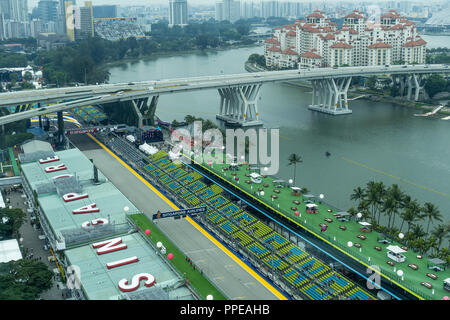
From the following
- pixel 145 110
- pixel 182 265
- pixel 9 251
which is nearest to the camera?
pixel 182 265

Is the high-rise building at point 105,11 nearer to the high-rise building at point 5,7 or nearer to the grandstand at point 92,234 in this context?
the high-rise building at point 5,7

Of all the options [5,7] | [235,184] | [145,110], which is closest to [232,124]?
[145,110]

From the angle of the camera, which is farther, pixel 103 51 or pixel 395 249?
pixel 103 51

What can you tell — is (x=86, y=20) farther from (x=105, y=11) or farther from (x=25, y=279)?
(x=25, y=279)

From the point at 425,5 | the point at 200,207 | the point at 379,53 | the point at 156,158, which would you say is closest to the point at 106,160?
the point at 156,158

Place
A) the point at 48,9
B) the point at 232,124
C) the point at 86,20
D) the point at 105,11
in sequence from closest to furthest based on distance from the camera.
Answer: the point at 232,124
the point at 86,20
the point at 48,9
the point at 105,11
